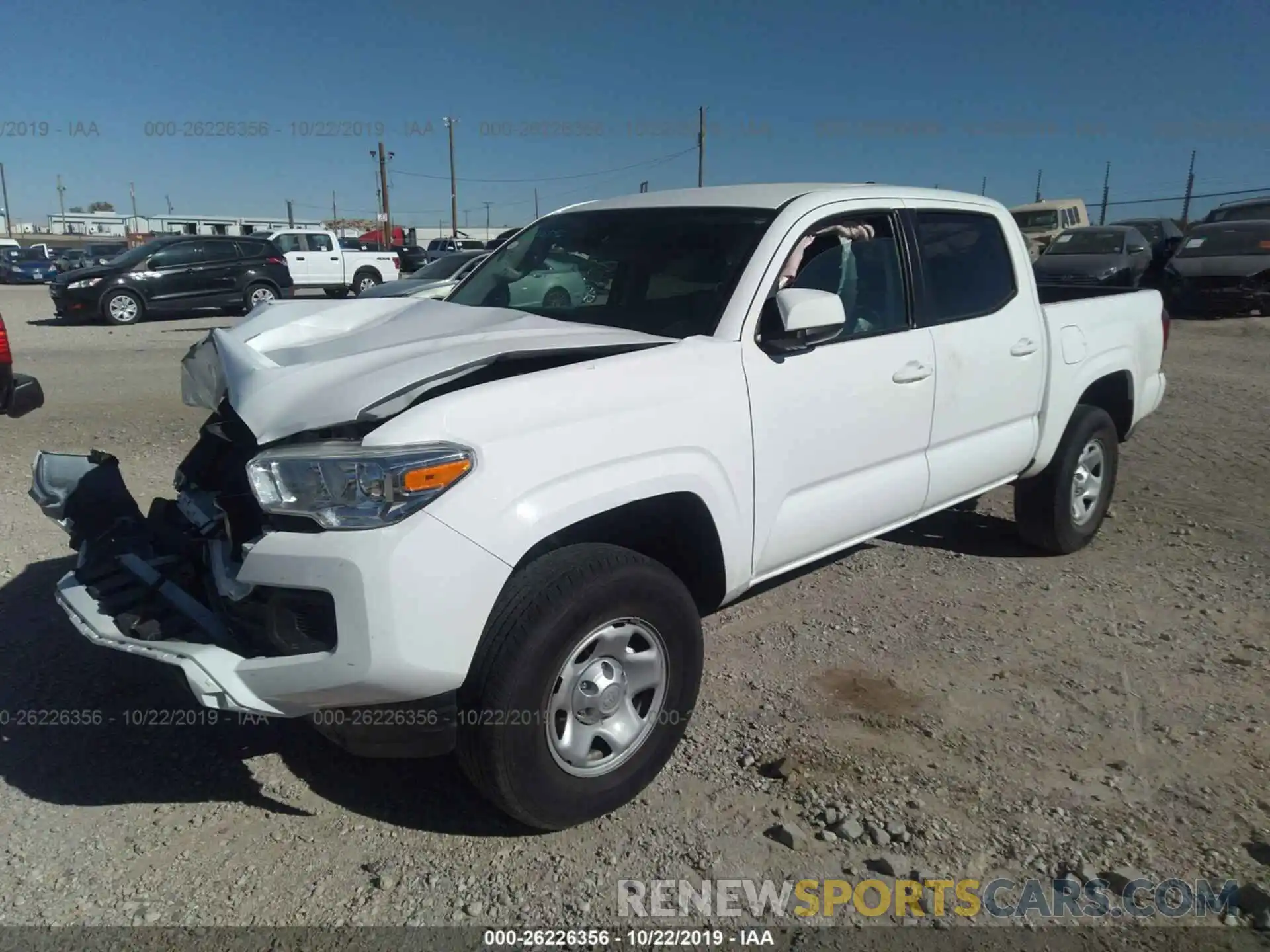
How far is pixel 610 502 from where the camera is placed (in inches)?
108

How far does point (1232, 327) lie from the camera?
1563 cm

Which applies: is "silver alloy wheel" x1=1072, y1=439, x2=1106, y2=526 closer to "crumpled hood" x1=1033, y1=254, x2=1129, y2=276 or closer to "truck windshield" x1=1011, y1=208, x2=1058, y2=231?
"crumpled hood" x1=1033, y1=254, x2=1129, y2=276

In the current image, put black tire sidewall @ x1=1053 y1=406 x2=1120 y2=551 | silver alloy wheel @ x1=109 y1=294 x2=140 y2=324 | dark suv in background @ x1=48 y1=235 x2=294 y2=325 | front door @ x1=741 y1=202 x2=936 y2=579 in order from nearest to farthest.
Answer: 1. front door @ x1=741 y1=202 x2=936 y2=579
2. black tire sidewall @ x1=1053 y1=406 x2=1120 y2=551
3. dark suv in background @ x1=48 y1=235 x2=294 y2=325
4. silver alloy wheel @ x1=109 y1=294 x2=140 y2=324

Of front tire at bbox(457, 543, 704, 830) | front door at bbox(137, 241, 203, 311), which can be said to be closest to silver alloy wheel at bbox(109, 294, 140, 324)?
front door at bbox(137, 241, 203, 311)

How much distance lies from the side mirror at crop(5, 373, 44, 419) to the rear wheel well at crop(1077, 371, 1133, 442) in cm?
583

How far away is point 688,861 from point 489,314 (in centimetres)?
211

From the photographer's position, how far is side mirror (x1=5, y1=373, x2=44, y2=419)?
206 inches

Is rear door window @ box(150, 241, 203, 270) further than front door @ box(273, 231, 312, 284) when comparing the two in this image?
No

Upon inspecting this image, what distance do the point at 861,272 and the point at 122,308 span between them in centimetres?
1683

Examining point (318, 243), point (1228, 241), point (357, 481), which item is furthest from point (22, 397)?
point (318, 243)

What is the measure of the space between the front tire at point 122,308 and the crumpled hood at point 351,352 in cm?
1538

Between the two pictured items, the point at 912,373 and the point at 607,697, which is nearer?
the point at 607,697

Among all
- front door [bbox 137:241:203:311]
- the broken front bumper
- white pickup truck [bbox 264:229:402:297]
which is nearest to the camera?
the broken front bumper

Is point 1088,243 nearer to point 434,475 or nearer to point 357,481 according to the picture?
point 434,475
